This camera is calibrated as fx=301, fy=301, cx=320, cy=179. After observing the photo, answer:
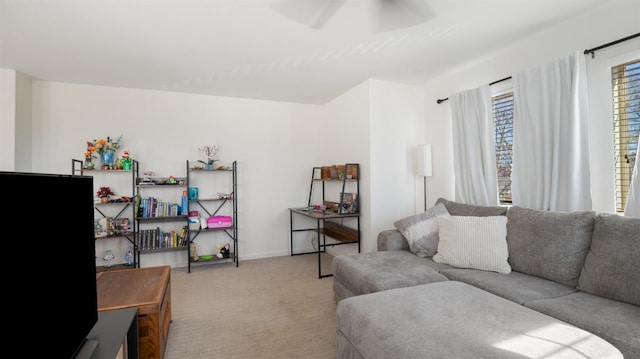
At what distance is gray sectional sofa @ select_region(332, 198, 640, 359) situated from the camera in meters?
1.26

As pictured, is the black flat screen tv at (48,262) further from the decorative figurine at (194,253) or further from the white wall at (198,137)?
the white wall at (198,137)

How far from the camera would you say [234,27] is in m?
2.35

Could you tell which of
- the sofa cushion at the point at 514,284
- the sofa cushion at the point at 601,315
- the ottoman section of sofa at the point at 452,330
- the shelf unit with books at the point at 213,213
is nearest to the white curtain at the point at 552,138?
the sofa cushion at the point at 514,284

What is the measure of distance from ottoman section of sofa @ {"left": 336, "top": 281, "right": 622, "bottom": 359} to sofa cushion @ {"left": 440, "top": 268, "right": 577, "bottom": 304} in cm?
23

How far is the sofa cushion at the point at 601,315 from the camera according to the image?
1.31 metres

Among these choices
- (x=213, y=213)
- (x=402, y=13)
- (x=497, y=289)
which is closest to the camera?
(x=497, y=289)

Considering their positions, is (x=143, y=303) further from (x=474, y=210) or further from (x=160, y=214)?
(x=474, y=210)

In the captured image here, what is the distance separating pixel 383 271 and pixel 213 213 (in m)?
2.82

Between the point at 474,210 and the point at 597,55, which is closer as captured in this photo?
the point at 597,55

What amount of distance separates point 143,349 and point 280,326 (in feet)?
3.19

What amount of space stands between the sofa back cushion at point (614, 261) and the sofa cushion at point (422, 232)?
3.33 ft

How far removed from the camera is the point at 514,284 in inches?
76.6

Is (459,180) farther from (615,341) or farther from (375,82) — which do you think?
(615,341)

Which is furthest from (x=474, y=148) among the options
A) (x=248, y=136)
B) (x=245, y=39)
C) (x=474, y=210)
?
(x=248, y=136)
